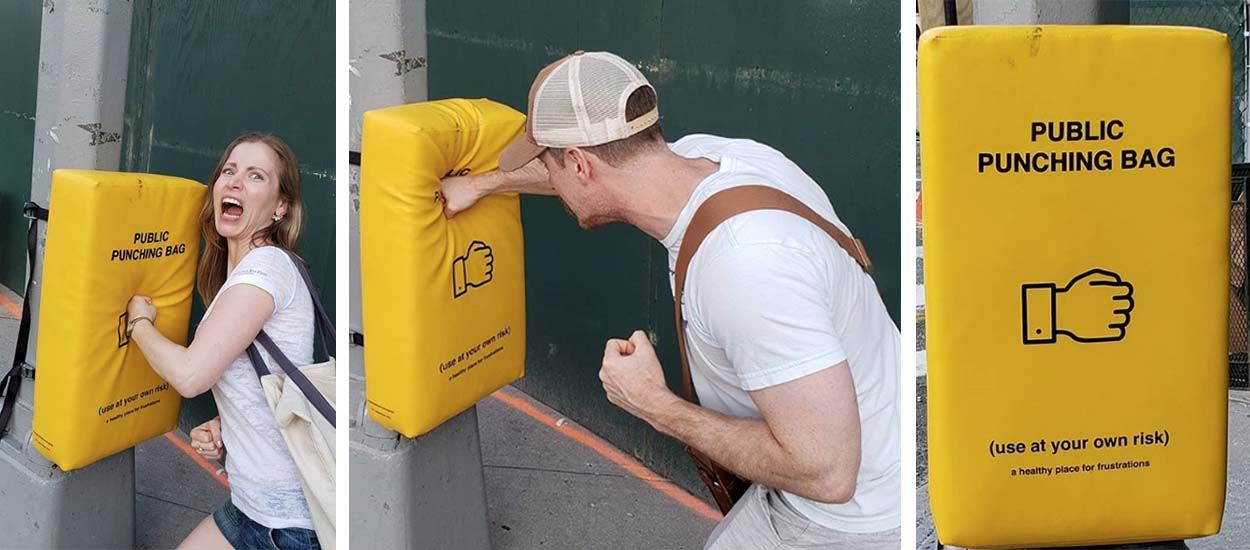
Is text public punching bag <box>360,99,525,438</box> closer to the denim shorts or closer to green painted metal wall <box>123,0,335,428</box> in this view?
the denim shorts

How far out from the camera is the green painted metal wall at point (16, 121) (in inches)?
260

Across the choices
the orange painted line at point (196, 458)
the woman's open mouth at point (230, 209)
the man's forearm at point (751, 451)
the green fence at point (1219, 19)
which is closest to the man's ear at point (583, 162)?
the man's forearm at point (751, 451)

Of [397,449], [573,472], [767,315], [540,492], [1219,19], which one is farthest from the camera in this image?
[1219,19]

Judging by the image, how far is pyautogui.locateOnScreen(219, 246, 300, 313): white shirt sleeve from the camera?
2.97m

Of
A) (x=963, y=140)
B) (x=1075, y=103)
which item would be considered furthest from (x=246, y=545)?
(x=1075, y=103)

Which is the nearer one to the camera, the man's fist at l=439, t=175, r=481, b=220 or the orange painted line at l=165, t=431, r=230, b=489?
the man's fist at l=439, t=175, r=481, b=220

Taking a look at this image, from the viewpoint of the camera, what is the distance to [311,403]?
291 cm

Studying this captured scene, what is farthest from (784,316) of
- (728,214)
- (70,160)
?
(70,160)

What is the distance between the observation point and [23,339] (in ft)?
12.6

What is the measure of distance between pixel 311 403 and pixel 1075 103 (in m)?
1.71

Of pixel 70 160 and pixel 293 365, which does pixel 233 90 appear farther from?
pixel 293 365

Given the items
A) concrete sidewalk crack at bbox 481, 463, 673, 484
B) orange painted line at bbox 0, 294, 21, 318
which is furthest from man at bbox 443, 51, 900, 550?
orange painted line at bbox 0, 294, 21, 318

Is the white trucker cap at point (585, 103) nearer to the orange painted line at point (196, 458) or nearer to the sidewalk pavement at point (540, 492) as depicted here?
the sidewalk pavement at point (540, 492)

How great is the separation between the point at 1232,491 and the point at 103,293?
144 inches
